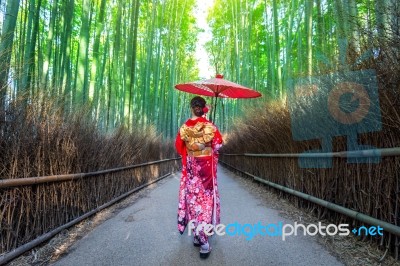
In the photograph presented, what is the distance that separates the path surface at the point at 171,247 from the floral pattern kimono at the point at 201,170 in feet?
1.01

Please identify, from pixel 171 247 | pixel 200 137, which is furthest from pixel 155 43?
pixel 171 247

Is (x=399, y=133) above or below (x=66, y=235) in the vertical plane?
above

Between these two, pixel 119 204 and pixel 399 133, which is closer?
pixel 399 133

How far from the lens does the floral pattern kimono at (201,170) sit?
295cm

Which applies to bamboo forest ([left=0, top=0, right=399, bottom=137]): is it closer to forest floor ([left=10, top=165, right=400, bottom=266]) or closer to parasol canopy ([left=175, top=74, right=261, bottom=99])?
parasol canopy ([left=175, top=74, right=261, bottom=99])

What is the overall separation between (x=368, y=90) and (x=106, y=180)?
3.97 m

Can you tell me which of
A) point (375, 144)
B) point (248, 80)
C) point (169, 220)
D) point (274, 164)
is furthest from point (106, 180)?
point (248, 80)

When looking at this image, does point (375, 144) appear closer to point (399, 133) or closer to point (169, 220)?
point (399, 133)

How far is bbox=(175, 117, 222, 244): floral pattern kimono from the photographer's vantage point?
9.69ft

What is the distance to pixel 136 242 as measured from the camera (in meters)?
3.16

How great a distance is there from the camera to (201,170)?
2.96 m

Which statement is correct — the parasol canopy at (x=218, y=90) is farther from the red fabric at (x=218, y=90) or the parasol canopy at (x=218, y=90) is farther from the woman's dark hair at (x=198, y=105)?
the woman's dark hair at (x=198, y=105)

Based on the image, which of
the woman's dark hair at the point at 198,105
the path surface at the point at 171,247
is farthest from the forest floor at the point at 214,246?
the woman's dark hair at the point at 198,105

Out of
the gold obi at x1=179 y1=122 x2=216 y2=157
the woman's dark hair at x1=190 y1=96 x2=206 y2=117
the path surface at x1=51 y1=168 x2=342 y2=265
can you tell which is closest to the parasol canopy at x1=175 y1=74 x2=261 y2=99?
the woman's dark hair at x1=190 y1=96 x2=206 y2=117
